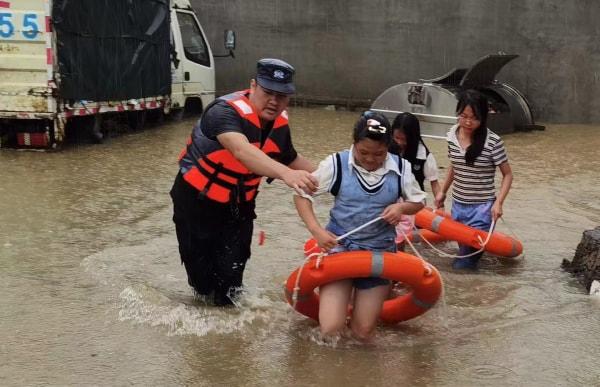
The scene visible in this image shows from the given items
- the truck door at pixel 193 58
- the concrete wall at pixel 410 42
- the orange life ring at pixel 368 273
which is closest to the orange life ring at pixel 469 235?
the orange life ring at pixel 368 273

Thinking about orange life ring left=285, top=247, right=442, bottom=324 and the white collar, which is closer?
orange life ring left=285, top=247, right=442, bottom=324

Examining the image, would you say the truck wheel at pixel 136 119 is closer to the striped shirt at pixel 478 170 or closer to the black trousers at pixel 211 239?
the striped shirt at pixel 478 170

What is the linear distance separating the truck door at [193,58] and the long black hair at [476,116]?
9.39 m

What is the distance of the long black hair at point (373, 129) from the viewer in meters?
4.15

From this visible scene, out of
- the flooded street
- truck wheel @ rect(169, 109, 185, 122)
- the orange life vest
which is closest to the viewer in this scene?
the flooded street

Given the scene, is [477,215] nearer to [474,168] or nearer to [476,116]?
[474,168]

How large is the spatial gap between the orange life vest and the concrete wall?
42.3 feet

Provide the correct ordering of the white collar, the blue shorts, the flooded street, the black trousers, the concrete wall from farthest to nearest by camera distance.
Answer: the concrete wall → the blue shorts → the black trousers → the white collar → the flooded street

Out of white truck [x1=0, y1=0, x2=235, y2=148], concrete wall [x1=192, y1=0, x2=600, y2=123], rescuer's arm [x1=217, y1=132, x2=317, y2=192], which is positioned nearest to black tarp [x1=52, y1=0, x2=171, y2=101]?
white truck [x1=0, y1=0, x2=235, y2=148]

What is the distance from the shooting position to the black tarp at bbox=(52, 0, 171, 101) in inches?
422

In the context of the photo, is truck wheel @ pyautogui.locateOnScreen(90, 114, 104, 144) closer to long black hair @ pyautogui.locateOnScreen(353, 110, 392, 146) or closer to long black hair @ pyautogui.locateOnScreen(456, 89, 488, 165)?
long black hair @ pyautogui.locateOnScreen(456, 89, 488, 165)

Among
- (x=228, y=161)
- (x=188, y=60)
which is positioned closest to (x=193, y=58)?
(x=188, y=60)

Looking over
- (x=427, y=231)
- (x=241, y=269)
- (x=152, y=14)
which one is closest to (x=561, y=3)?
(x=152, y=14)

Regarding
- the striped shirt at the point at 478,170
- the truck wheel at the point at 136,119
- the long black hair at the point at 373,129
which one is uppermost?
the long black hair at the point at 373,129
